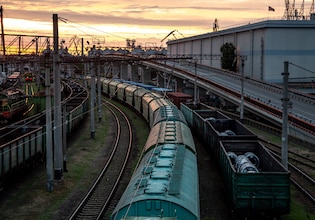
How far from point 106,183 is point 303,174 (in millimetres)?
11680

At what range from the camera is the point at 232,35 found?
8238 centimetres

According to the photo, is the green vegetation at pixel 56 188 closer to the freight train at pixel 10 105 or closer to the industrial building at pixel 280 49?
the freight train at pixel 10 105

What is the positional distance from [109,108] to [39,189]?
36.5 metres

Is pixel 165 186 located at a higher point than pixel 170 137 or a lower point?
lower

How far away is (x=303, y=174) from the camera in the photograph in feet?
81.3

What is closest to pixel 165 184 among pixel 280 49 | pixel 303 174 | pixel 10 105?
pixel 303 174

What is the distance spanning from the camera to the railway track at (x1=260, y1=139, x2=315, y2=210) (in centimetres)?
2136

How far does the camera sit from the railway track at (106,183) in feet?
60.6

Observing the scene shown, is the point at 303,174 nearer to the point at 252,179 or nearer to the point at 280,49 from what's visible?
the point at 252,179

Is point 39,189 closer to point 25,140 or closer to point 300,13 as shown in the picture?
point 25,140

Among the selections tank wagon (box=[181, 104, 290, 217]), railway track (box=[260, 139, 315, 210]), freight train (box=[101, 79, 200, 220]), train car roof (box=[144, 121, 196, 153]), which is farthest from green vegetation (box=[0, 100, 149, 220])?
railway track (box=[260, 139, 315, 210])

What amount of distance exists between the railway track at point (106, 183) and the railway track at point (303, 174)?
32.3 ft

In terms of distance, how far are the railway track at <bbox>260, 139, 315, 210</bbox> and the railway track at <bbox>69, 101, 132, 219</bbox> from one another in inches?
388

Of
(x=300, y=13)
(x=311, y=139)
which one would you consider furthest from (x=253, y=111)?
(x=300, y=13)
